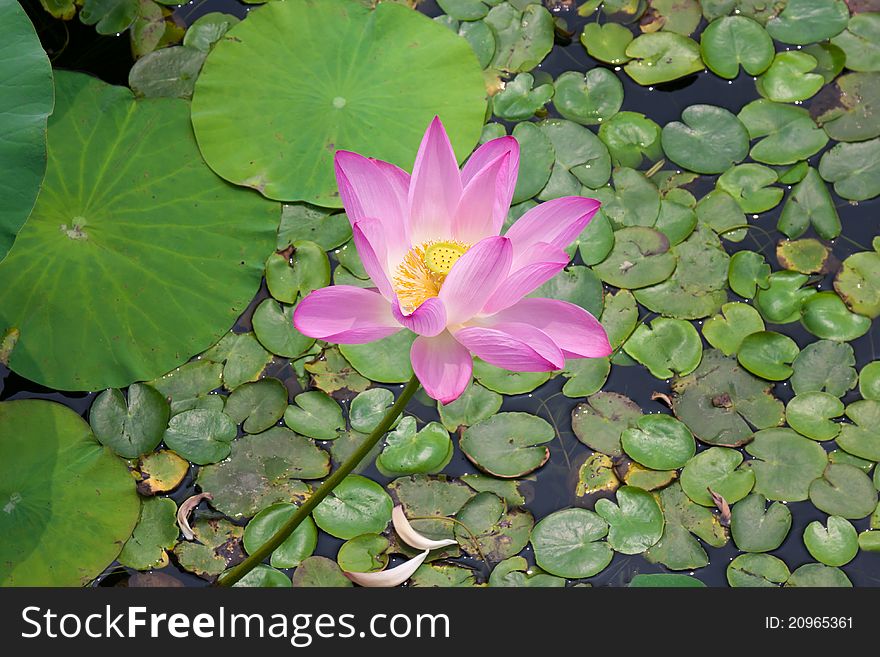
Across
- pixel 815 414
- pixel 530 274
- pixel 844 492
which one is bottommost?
pixel 844 492

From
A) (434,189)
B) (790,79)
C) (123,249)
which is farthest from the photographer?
(790,79)

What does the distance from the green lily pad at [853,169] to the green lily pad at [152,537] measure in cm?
244

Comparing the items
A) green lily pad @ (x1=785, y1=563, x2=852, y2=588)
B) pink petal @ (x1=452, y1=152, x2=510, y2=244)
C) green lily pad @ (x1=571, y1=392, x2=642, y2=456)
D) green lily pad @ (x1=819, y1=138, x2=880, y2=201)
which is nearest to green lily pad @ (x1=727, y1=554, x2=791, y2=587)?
green lily pad @ (x1=785, y1=563, x2=852, y2=588)

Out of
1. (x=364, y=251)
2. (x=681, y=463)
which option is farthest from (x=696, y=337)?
(x=364, y=251)

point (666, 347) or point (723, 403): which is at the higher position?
point (666, 347)

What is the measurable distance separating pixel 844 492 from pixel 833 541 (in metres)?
0.16

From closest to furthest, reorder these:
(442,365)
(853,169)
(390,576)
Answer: (442,365) → (390,576) → (853,169)

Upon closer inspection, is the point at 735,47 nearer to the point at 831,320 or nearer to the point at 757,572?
the point at 831,320

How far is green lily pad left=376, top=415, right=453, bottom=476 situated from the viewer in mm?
2297

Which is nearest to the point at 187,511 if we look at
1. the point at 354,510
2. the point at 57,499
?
the point at 57,499

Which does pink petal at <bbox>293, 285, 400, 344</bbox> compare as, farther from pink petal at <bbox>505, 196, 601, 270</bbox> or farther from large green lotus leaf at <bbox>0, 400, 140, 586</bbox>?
large green lotus leaf at <bbox>0, 400, 140, 586</bbox>

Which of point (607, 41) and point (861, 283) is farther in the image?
point (607, 41)

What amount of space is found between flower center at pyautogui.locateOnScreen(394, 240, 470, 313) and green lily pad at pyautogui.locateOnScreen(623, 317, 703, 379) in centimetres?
87

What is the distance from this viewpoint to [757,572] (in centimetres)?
223
